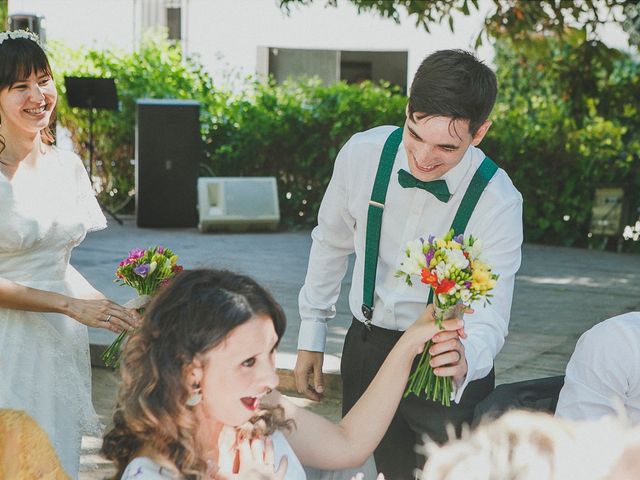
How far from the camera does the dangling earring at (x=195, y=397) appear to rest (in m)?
2.14

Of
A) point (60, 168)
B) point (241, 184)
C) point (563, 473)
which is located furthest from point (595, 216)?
point (563, 473)

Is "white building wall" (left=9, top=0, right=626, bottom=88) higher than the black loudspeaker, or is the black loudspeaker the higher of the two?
"white building wall" (left=9, top=0, right=626, bottom=88)

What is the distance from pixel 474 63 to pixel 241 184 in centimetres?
971

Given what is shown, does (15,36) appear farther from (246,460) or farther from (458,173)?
(246,460)

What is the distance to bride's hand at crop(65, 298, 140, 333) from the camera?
3.08 metres

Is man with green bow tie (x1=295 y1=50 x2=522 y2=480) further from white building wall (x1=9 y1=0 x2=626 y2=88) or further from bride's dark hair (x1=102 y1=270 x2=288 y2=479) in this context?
white building wall (x1=9 y1=0 x2=626 y2=88)

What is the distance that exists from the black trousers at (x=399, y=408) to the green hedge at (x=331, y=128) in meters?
6.80

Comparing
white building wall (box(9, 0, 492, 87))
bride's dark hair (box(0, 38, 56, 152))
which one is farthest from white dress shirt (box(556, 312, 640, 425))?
white building wall (box(9, 0, 492, 87))

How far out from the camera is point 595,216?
461 inches

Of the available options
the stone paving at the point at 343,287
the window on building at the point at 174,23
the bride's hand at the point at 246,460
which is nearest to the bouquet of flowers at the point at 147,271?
the bride's hand at the point at 246,460

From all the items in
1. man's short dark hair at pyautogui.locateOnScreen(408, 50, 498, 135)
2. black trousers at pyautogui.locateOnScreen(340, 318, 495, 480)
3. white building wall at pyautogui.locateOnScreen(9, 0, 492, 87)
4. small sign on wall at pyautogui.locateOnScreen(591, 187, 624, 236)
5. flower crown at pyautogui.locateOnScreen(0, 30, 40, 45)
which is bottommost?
small sign on wall at pyautogui.locateOnScreen(591, 187, 624, 236)

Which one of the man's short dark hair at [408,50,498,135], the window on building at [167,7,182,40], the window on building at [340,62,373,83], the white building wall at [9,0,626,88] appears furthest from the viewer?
the window on building at [340,62,373,83]

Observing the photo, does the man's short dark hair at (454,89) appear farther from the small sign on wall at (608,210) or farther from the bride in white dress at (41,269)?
the small sign on wall at (608,210)

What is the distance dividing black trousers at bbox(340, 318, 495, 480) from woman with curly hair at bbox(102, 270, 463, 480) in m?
0.78
